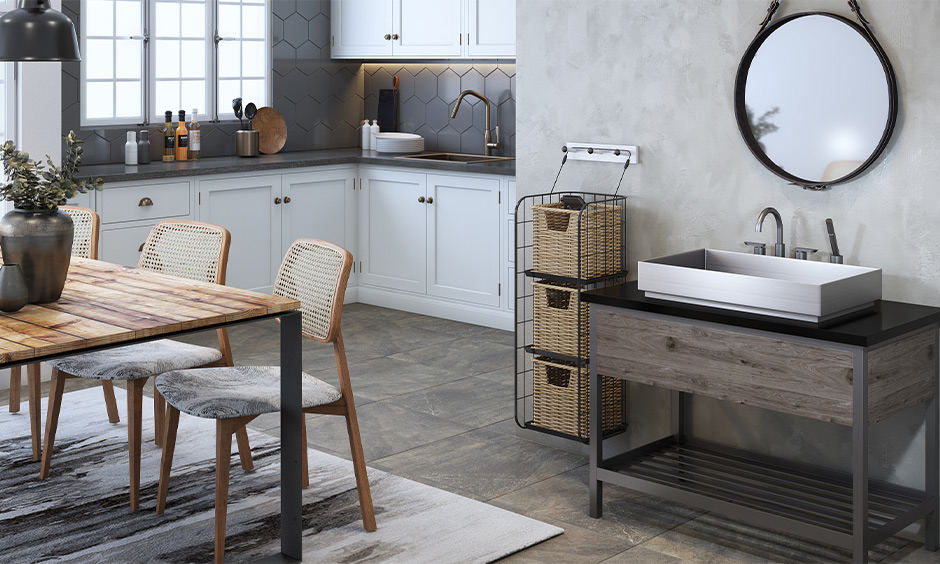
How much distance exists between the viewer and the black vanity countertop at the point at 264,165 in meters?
5.63

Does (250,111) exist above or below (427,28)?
below

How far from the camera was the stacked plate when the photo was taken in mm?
6727

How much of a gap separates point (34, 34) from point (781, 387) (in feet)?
7.26

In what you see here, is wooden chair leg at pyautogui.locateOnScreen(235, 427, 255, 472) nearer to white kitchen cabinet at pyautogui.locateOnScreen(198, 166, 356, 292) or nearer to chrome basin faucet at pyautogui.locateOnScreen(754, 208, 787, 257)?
chrome basin faucet at pyautogui.locateOnScreen(754, 208, 787, 257)

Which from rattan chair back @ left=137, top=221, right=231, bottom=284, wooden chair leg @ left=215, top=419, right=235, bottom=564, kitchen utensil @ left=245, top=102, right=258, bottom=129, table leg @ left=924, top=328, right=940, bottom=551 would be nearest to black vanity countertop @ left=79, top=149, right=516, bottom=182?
kitchen utensil @ left=245, top=102, right=258, bottom=129

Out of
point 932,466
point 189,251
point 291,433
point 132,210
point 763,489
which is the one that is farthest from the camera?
point 132,210

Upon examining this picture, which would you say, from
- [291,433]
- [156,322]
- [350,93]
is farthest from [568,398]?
[350,93]

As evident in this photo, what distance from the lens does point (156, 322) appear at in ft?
9.18

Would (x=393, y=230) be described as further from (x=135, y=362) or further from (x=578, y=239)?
(x=135, y=362)

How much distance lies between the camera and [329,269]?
3.22 meters

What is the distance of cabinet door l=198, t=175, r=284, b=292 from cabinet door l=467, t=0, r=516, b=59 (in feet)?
4.46

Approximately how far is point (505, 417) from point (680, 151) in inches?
55.5

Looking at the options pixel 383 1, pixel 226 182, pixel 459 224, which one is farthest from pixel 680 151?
pixel 383 1

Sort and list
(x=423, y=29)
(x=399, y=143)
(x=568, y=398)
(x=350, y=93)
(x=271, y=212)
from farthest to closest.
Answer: (x=350, y=93) < (x=399, y=143) < (x=423, y=29) < (x=271, y=212) < (x=568, y=398)
